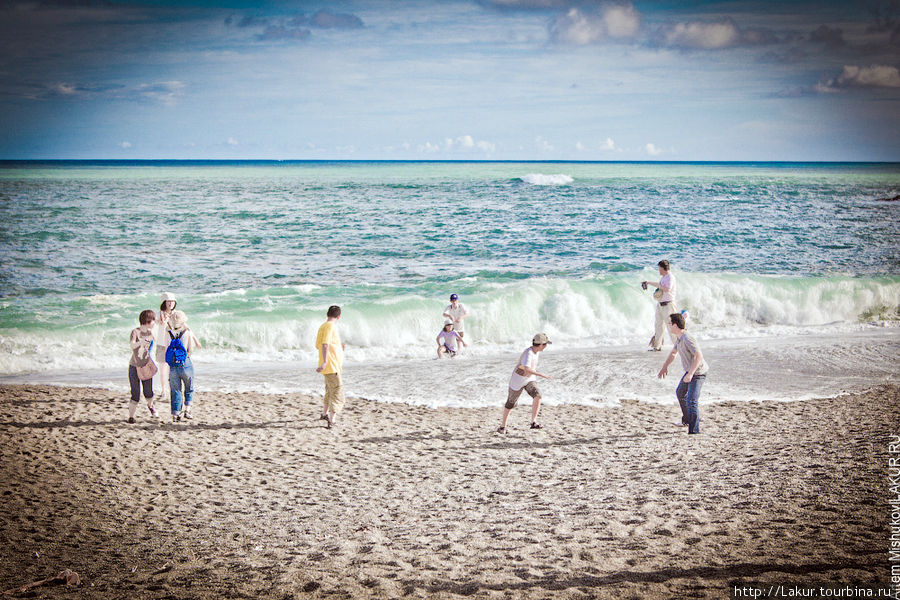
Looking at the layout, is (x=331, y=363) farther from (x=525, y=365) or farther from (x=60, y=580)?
(x=60, y=580)

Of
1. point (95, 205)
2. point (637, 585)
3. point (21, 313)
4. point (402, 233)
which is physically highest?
point (95, 205)

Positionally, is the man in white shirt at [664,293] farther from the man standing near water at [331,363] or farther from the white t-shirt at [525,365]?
the man standing near water at [331,363]

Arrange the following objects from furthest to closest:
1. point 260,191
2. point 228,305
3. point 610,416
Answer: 1. point 260,191
2. point 228,305
3. point 610,416

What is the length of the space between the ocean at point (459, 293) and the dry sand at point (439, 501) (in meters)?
2.01

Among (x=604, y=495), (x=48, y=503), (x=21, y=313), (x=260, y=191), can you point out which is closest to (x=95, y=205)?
(x=260, y=191)

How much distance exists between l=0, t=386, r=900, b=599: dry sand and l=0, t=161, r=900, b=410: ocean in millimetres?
2014

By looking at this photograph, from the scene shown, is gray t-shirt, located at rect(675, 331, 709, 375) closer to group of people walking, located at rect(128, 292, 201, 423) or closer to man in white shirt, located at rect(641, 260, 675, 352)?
man in white shirt, located at rect(641, 260, 675, 352)

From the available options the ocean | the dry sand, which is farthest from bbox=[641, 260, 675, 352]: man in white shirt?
the dry sand

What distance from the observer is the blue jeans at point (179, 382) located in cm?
892

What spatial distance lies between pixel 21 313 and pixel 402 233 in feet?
58.1

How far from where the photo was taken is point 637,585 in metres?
4.59

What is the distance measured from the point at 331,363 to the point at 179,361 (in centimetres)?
212

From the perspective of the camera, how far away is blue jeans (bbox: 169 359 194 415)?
29.3 ft

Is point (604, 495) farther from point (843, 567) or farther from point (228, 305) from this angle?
point (228, 305)
